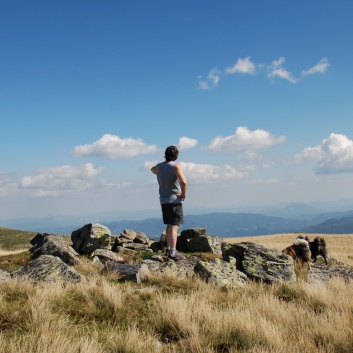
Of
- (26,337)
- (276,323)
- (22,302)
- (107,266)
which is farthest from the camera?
(107,266)

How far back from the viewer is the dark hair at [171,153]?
11508 millimetres

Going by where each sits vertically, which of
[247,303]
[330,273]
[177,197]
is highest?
[177,197]

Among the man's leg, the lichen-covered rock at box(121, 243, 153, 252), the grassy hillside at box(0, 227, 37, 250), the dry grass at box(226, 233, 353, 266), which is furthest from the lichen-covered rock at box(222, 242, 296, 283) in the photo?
the grassy hillside at box(0, 227, 37, 250)

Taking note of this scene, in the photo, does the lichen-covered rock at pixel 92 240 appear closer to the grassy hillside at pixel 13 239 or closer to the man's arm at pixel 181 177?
the man's arm at pixel 181 177

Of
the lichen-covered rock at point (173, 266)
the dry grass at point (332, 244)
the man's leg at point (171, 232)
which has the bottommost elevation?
the dry grass at point (332, 244)

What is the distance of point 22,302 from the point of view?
6582 mm

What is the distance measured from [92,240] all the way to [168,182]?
8.36 meters

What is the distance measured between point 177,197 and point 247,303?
5.09 meters

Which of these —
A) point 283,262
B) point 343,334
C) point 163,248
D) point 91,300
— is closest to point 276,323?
point 343,334

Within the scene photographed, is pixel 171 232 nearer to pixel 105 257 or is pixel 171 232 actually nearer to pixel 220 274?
pixel 220 274

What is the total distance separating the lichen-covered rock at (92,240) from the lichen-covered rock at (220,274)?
Result: 890 centimetres

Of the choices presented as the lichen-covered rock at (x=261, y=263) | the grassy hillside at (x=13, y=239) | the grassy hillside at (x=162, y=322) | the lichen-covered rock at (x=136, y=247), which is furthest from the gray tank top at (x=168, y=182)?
the grassy hillside at (x=13, y=239)

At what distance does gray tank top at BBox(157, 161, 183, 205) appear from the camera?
11.4 m

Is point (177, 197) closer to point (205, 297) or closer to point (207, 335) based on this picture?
point (205, 297)
